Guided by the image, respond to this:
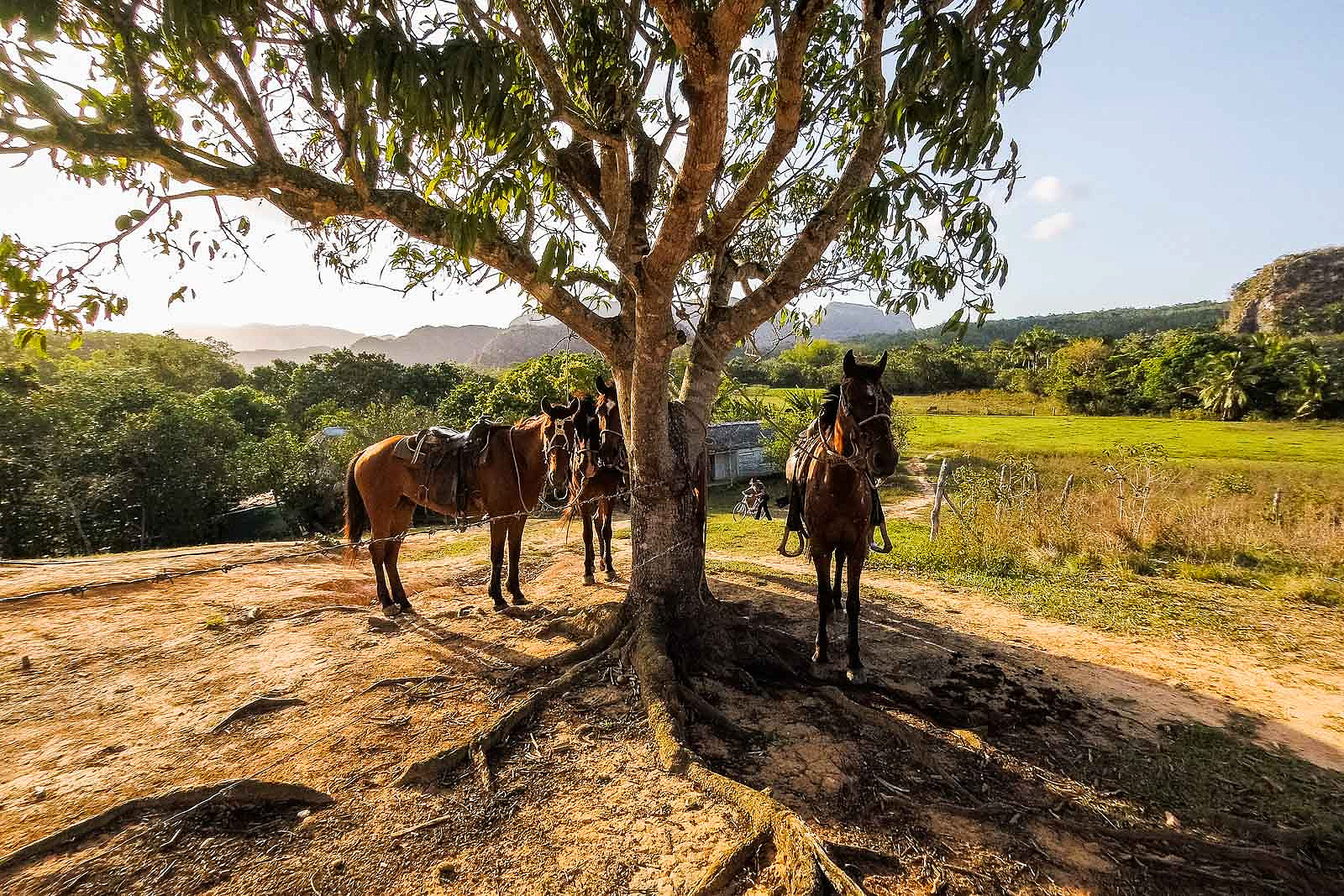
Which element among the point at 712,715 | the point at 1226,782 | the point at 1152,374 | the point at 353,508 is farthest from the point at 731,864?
the point at 1152,374

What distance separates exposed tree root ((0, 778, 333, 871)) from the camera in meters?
2.61

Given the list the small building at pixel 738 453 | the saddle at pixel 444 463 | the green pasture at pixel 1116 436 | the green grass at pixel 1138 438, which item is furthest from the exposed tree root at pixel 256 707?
the green grass at pixel 1138 438

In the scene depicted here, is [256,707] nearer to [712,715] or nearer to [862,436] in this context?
[712,715]

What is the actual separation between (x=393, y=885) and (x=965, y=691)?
4475 mm

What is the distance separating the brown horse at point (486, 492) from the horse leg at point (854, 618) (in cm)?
372

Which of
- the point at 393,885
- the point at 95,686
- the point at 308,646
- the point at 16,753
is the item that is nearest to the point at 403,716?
the point at 393,885

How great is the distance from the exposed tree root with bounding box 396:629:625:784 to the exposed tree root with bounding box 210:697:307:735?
1.60 meters

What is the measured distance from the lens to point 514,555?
21.7 feet

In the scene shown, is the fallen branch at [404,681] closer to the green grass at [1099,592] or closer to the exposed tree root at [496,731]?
the exposed tree root at [496,731]

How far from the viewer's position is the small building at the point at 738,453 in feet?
84.0

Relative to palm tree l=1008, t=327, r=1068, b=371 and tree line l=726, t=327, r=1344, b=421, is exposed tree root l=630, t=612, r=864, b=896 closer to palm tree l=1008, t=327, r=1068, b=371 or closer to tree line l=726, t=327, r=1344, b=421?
tree line l=726, t=327, r=1344, b=421

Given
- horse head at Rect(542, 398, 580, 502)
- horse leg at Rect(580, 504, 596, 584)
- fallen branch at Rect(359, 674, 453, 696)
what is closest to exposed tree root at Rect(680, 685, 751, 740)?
fallen branch at Rect(359, 674, 453, 696)

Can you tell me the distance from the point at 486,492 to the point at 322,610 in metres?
2.39

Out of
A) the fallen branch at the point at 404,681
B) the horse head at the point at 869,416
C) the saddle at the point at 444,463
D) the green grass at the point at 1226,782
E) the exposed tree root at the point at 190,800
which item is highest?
the horse head at the point at 869,416
